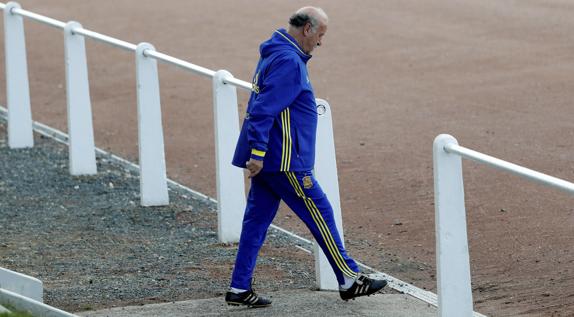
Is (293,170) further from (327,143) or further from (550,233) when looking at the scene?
(550,233)

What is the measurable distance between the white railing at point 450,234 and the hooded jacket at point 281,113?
0.77 meters

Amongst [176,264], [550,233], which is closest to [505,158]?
[550,233]

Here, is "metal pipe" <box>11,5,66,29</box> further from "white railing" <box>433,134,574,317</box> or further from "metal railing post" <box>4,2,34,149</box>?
"white railing" <box>433,134,574,317</box>

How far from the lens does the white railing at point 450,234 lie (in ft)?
22.9

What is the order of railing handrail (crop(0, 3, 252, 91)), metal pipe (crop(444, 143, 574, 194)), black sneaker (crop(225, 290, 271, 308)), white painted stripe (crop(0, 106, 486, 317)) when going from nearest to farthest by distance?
1. metal pipe (crop(444, 143, 574, 194))
2. black sneaker (crop(225, 290, 271, 308))
3. white painted stripe (crop(0, 106, 486, 317))
4. railing handrail (crop(0, 3, 252, 91))

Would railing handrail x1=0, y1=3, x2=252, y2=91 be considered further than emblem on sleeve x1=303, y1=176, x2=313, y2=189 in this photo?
Yes

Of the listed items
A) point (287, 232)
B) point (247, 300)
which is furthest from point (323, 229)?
point (287, 232)

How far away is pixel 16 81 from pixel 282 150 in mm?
6216

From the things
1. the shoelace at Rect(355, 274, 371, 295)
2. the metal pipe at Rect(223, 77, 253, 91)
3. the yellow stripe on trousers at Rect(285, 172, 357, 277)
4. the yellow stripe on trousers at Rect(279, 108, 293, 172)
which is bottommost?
the shoelace at Rect(355, 274, 371, 295)

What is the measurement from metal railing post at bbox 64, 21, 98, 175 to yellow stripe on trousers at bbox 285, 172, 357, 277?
4.76m

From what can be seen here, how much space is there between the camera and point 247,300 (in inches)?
301

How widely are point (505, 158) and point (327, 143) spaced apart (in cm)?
367

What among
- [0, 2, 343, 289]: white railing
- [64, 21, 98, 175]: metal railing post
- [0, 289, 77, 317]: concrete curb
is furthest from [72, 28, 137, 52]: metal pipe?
[0, 289, 77, 317]: concrete curb

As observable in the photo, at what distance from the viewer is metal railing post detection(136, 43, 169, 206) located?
10.6m
